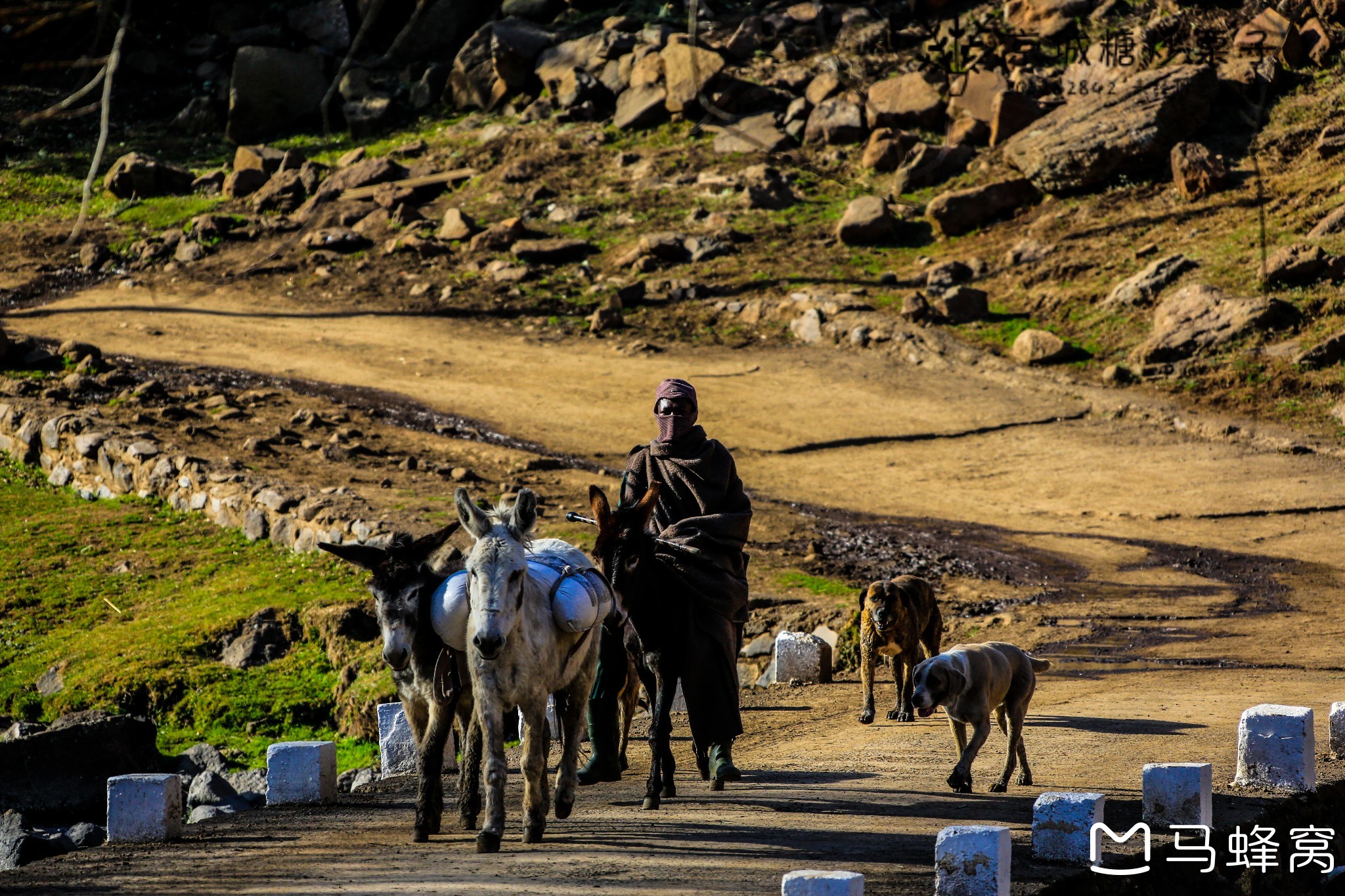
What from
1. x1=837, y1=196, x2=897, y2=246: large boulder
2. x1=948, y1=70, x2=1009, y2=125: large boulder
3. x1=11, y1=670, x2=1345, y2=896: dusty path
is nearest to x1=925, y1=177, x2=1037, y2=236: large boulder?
x1=837, y1=196, x2=897, y2=246: large boulder

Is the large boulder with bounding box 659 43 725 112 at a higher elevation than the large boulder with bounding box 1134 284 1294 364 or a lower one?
higher

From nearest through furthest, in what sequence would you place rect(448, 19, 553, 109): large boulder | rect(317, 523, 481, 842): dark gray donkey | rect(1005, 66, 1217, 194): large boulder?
rect(317, 523, 481, 842): dark gray donkey
rect(1005, 66, 1217, 194): large boulder
rect(448, 19, 553, 109): large boulder

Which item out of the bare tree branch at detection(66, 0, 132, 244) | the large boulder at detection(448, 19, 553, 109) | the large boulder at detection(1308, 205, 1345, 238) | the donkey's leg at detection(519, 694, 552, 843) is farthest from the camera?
the large boulder at detection(448, 19, 553, 109)

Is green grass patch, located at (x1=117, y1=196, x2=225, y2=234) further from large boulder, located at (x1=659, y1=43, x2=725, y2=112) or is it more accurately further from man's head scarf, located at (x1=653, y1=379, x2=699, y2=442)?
man's head scarf, located at (x1=653, y1=379, x2=699, y2=442)

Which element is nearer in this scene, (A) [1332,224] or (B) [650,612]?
(B) [650,612]

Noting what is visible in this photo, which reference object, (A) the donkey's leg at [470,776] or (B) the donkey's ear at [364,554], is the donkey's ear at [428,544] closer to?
(B) the donkey's ear at [364,554]

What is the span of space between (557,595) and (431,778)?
1215mm

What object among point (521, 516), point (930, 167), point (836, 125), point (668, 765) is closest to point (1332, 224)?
point (930, 167)

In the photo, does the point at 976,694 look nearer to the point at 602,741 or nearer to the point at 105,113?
the point at 602,741

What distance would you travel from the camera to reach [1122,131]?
1113 inches

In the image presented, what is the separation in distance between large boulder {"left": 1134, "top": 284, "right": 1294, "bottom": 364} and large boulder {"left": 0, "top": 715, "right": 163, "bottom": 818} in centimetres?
1776

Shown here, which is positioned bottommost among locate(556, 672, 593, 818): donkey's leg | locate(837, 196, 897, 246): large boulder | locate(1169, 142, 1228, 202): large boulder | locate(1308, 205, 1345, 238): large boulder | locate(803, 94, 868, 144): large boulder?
locate(556, 672, 593, 818): donkey's leg

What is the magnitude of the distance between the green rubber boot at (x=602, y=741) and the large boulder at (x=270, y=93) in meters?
33.9

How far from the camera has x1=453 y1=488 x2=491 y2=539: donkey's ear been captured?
22.0ft
